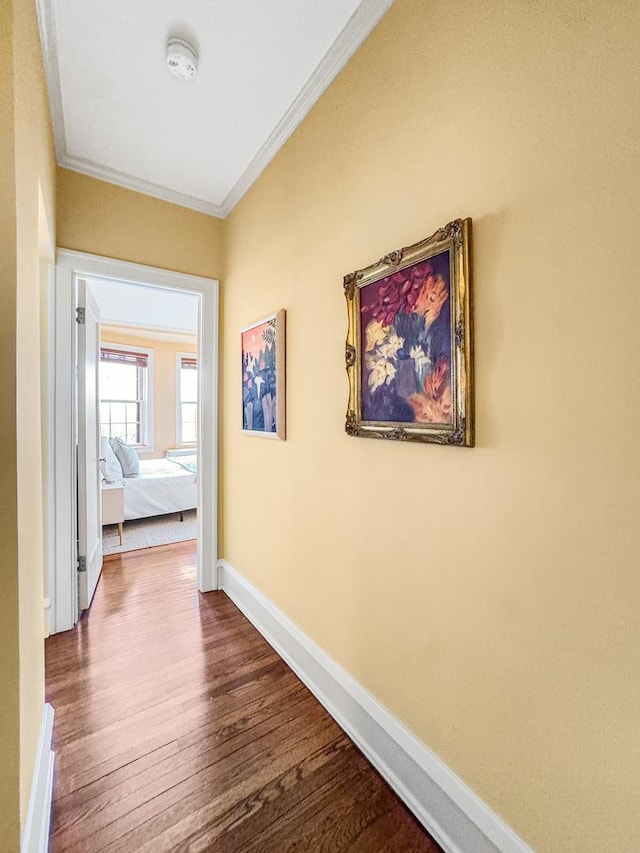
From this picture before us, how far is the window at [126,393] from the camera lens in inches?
223

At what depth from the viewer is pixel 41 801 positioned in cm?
113

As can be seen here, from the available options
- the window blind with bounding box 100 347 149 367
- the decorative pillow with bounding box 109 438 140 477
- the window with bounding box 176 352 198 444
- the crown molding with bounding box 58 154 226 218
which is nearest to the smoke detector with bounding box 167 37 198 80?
the crown molding with bounding box 58 154 226 218

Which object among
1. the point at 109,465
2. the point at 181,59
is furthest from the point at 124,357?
the point at 181,59

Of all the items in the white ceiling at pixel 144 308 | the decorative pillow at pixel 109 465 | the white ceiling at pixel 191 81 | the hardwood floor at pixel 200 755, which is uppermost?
the white ceiling at pixel 191 81

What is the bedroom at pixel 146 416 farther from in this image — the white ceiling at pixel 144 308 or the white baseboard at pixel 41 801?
the white baseboard at pixel 41 801

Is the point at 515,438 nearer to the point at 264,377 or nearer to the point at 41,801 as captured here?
the point at 264,377

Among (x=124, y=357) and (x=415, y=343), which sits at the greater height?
(x=124, y=357)

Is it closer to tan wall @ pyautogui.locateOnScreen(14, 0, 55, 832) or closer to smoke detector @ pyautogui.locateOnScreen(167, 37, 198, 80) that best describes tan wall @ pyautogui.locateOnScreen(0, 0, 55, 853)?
tan wall @ pyautogui.locateOnScreen(14, 0, 55, 832)

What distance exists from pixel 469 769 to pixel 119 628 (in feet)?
6.89

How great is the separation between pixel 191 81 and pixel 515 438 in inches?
81.5

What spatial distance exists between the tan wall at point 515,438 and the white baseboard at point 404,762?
50 millimetres

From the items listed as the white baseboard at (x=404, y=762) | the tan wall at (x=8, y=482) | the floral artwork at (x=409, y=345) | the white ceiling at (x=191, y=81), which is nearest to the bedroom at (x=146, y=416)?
the white ceiling at (x=191, y=81)

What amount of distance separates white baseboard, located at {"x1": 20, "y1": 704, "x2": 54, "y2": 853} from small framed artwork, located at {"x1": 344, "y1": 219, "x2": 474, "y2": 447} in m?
1.48

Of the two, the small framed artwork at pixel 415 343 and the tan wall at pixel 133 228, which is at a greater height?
the tan wall at pixel 133 228
